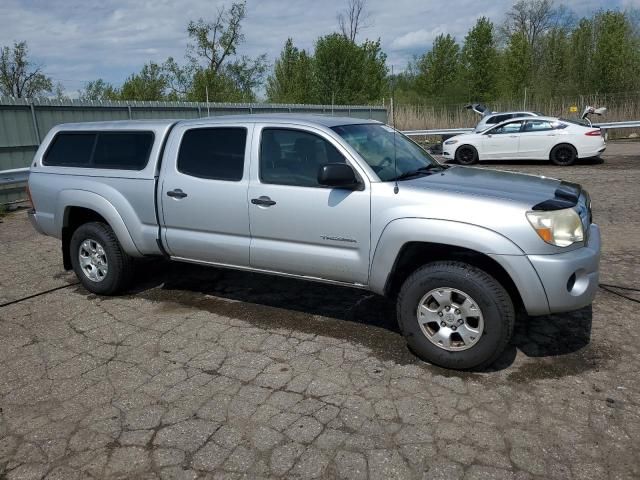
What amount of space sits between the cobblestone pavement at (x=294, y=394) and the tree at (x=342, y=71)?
28.7 meters

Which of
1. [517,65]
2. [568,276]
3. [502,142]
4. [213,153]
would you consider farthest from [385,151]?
[517,65]

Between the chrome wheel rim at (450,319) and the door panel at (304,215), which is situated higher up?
the door panel at (304,215)

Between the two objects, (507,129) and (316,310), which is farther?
(507,129)

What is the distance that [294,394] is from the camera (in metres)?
3.40

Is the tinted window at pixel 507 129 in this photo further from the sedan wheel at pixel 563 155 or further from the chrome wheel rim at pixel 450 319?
the chrome wheel rim at pixel 450 319

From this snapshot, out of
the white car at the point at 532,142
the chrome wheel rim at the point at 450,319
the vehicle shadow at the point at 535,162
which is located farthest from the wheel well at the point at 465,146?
the chrome wheel rim at the point at 450,319

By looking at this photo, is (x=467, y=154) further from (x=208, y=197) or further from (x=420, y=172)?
(x=208, y=197)

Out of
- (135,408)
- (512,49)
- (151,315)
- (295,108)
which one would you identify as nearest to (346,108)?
(295,108)

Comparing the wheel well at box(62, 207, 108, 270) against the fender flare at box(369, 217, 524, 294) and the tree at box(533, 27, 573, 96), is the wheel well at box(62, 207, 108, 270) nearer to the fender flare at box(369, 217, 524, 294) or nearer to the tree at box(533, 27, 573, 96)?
the fender flare at box(369, 217, 524, 294)

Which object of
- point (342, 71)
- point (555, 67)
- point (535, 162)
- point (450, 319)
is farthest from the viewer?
point (555, 67)

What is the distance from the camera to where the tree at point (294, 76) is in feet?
110

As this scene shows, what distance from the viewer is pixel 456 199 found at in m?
→ 3.49

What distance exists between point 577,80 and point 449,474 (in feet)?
118

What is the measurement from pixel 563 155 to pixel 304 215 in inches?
502
